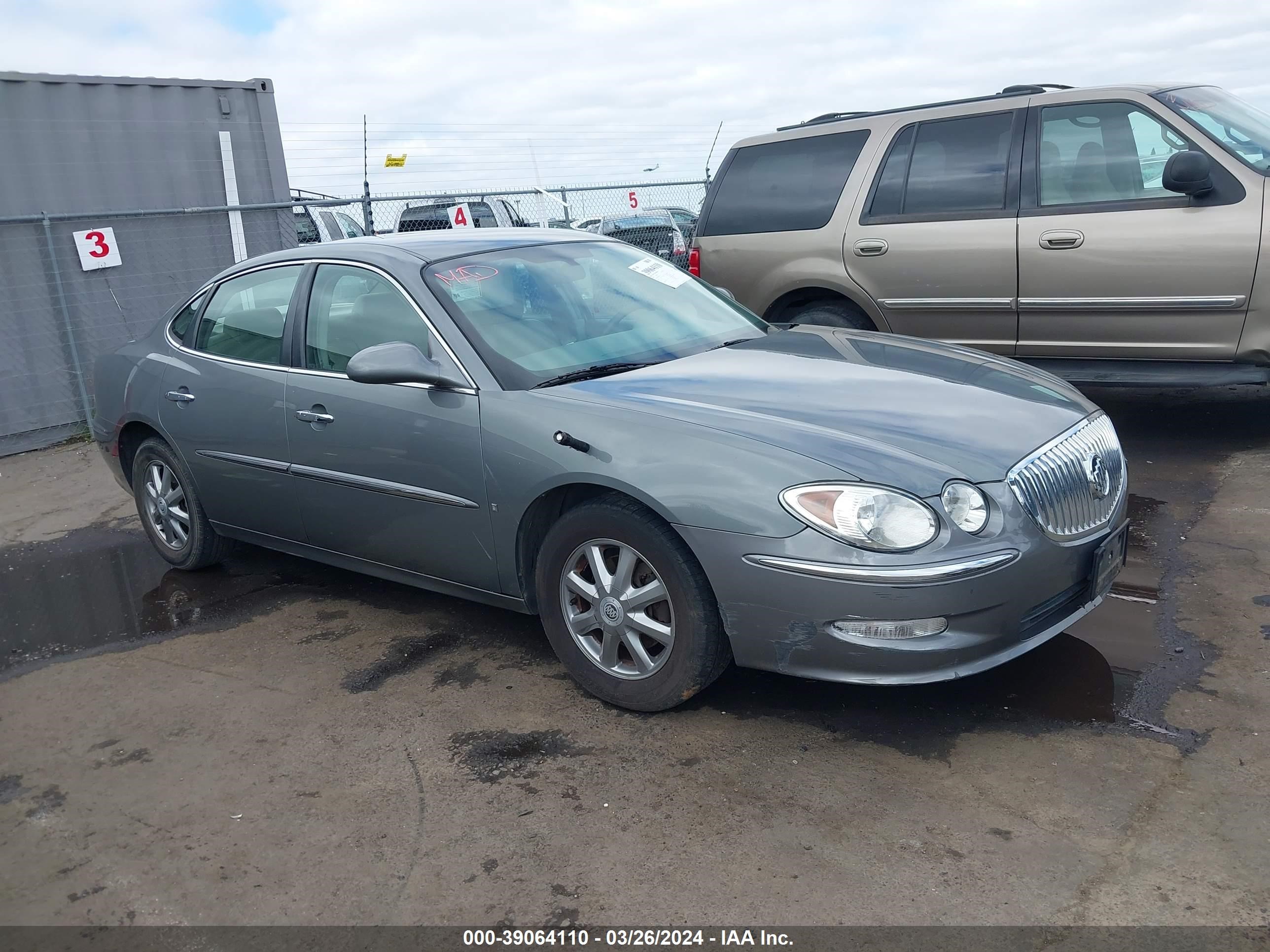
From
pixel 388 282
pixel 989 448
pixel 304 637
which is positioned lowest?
pixel 304 637

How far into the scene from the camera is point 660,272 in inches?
197

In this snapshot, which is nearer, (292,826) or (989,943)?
(989,943)

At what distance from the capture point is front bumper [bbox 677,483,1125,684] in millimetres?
3133

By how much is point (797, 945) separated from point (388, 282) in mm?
2917

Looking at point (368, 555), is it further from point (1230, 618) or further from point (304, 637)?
point (1230, 618)

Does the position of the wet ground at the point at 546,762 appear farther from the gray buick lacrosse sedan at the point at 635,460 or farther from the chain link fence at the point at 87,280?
the chain link fence at the point at 87,280

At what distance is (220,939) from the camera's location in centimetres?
274

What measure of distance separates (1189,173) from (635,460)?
13.2ft

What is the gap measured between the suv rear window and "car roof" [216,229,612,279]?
2550 mm

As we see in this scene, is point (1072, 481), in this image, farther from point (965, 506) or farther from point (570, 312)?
point (570, 312)

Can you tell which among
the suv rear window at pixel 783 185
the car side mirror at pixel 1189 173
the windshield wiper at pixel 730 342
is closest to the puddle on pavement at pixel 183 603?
the windshield wiper at pixel 730 342

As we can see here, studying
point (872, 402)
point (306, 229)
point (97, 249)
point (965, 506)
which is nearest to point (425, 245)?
point (872, 402)

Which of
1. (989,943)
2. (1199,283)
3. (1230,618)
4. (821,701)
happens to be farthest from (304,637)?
(1199,283)

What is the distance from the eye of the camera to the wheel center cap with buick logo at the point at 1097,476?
3.62 meters
